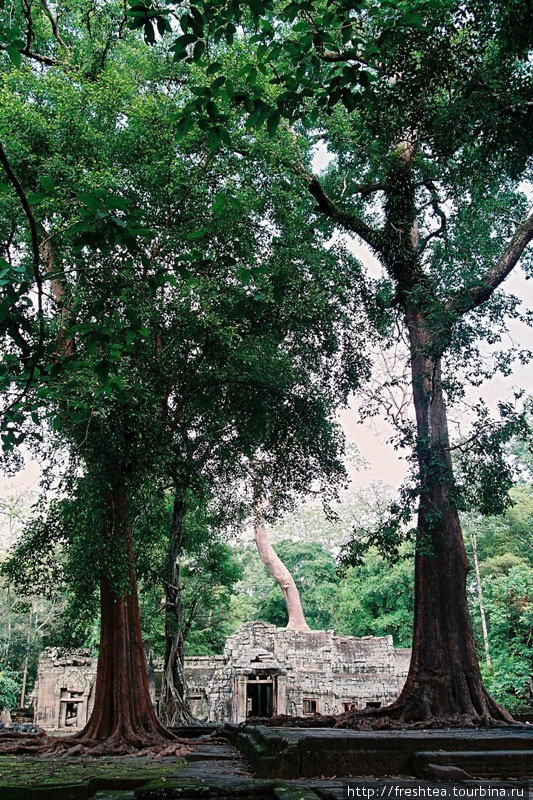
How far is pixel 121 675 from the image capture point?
30.2 ft

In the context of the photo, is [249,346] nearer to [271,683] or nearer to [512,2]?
[512,2]

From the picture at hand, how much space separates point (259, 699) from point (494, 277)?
17815 mm

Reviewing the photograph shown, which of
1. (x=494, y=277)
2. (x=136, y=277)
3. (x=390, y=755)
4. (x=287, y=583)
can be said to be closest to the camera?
(x=390, y=755)

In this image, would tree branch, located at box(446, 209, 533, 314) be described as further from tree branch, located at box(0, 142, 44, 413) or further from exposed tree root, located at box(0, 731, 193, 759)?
tree branch, located at box(0, 142, 44, 413)

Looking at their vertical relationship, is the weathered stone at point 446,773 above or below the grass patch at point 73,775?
above

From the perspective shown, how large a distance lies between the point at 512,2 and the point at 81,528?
329 inches

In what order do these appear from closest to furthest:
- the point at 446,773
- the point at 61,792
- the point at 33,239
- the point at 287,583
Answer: the point at 33,239
the point at 61,792
the point at 446,773
the point at 287,583

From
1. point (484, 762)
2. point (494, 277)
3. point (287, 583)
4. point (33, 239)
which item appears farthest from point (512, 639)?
point (33, 239)

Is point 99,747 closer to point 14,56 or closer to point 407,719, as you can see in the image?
point 407,719

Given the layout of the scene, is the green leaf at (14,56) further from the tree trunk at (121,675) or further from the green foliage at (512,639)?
the green foliage at (512,639)

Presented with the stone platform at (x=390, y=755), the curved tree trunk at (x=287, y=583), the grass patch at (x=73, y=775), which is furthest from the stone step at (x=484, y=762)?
the curved tree trunk at (x=287, y=583)

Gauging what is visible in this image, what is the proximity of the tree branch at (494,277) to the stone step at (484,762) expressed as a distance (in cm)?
583

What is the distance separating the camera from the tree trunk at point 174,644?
587 inches

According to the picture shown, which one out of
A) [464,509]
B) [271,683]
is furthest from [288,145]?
[271,683]
